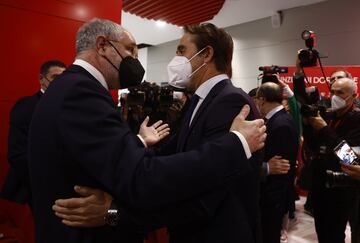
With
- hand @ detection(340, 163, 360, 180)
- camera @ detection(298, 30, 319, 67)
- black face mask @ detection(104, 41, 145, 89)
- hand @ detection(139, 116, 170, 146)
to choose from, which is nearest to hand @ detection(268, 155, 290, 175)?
hand @ detection(340, 163, 360, 180)

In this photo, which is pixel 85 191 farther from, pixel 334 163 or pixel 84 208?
pixel 334 163

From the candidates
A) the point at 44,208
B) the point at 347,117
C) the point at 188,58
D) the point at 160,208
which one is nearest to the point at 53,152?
the point at 44,208

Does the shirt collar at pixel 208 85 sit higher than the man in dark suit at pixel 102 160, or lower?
higher

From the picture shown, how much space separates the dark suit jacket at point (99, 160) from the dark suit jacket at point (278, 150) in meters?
1.79

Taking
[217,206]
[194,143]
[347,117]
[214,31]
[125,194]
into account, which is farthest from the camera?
[347,117]

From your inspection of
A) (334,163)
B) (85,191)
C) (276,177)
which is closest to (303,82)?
(334,163)

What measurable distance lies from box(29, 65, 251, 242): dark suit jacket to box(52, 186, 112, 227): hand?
0.02 metres

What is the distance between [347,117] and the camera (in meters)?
2.56

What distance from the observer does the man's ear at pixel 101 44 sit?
1.16 meters

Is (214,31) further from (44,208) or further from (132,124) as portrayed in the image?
(132,124)

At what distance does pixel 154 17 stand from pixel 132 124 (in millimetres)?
Answer: 3004

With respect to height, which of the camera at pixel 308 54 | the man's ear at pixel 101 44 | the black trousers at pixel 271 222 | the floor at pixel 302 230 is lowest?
the floor at pixel 302 230

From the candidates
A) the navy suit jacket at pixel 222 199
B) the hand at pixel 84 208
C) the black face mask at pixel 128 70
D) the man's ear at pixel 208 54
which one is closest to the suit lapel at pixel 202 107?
the navy suit jacket at pixel 222 199

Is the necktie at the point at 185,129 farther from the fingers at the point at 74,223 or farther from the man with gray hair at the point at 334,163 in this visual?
the man with gray hair at the point at 334,163
